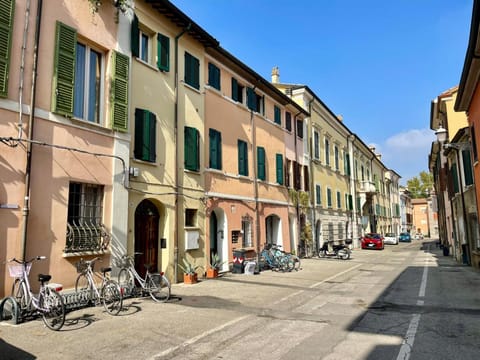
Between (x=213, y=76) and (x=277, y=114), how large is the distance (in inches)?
245

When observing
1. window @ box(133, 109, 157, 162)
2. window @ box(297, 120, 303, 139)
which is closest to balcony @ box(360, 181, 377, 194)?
window @ box(297, 120, 303, 139)

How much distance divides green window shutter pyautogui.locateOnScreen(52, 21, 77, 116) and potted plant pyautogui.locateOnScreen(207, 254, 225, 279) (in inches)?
276

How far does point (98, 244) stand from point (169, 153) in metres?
3.89

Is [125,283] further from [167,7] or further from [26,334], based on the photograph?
[167,7]

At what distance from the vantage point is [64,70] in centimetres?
876

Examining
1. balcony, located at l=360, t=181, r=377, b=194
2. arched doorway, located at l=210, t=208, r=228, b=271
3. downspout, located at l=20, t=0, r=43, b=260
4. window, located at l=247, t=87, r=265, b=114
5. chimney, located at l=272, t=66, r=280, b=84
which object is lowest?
arched doorway, located at l=210, t=208, r=228, b=271

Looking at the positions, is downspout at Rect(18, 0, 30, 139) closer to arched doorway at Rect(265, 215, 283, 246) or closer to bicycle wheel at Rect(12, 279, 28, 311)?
bicycle wheel at Rect(12, 279, 28, 311)

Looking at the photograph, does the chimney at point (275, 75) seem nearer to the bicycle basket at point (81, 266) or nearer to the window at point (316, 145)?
the window at point (316, 145)

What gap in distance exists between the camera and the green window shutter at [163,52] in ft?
39.0

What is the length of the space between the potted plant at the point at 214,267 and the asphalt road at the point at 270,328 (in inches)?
86.1

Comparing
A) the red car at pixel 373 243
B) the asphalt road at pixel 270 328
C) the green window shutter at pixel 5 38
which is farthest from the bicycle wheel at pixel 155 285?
the red car at pixel 373 243

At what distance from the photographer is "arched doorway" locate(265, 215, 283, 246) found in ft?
63.6

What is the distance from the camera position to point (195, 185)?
13156mm

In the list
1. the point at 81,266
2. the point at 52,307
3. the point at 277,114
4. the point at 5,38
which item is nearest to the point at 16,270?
the point at 52,307
